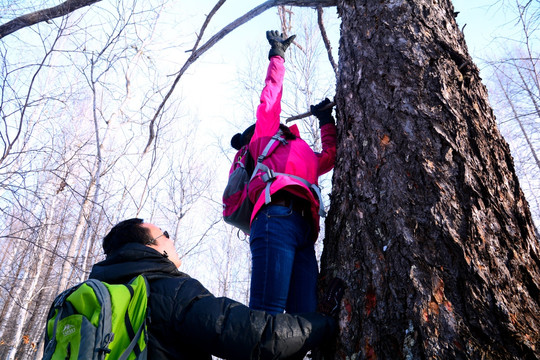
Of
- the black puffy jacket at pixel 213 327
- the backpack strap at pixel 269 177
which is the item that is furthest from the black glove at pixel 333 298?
the backpack strap at pixel 269 177

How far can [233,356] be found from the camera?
1.14 meters

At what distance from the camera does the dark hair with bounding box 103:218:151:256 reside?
5.27 ft

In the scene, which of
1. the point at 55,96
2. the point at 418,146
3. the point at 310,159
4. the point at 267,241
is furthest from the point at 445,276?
the point at 55,96

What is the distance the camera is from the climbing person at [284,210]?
1.56 meters

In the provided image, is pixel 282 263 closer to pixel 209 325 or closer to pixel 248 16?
pixel 209 325

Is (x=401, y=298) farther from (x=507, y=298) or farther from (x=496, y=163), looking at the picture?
(x=496, y=163)

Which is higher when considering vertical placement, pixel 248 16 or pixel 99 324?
pixel 248 16

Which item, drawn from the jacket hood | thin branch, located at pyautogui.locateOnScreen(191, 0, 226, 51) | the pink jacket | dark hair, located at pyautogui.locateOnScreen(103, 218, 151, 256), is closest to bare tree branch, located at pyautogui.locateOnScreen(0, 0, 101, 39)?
thin branch, located at pyautogui.locateOnScreen(191, 0, 226, 51)

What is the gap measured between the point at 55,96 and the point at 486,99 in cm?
438

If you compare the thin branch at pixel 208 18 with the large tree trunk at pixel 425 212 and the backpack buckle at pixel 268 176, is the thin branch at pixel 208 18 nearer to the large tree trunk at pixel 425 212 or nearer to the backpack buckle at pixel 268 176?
the large tree trunk at pixel 425 212

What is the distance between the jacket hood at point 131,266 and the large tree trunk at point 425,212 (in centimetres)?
70

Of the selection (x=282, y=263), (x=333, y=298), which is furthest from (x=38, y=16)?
(x=333, y=298)

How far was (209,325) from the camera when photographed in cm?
116

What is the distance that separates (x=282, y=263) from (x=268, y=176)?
47cm
